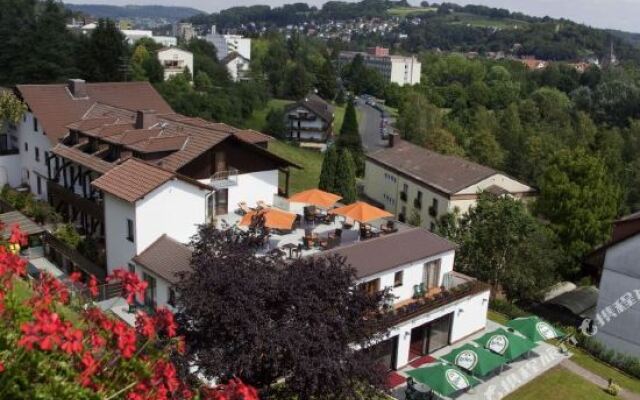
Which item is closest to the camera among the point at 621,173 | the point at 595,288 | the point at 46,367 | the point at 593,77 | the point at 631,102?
the point at 46,367

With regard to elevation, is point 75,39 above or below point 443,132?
above

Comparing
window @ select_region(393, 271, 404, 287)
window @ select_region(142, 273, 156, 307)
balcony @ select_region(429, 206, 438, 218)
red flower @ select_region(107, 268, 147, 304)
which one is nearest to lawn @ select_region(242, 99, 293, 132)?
balcony @ select_region(429, 206, 438, 218)

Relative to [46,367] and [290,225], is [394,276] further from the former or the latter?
[46,367]

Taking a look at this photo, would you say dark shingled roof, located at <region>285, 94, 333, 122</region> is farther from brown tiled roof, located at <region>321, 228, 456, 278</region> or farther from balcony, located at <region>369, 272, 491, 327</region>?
brown tiled roof, located at <region>321, 228, 456, 278</region>

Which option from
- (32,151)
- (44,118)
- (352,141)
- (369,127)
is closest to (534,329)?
(44,118)

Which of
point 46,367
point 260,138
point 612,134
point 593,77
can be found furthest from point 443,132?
point 593,77

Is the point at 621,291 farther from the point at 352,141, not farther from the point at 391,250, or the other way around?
the point at 352,141
